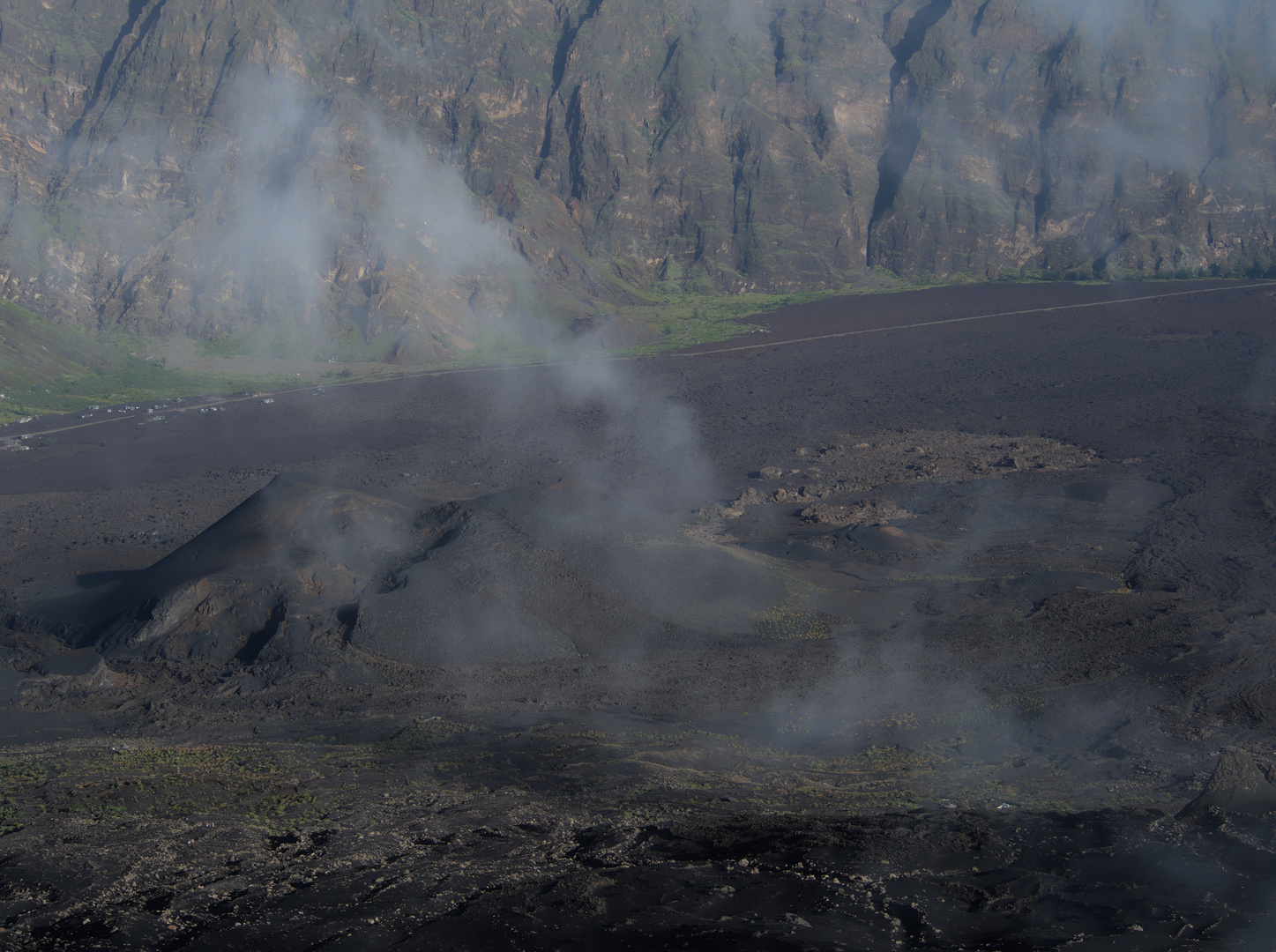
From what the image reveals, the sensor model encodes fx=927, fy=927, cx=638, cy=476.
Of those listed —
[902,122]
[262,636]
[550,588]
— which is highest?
[902,122]

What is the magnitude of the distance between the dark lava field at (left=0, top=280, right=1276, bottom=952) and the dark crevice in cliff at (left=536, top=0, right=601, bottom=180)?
177 feet

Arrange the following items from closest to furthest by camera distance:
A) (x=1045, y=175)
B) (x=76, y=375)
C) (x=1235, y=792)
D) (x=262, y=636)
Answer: (x=1235, y=792) → (x=262, y=636) → (x=76, y=375) → (x=1045, y=175)

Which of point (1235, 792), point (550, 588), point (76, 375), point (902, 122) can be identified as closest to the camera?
point (1235, 792)

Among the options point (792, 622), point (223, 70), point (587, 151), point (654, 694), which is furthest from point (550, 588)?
point (587, 151)

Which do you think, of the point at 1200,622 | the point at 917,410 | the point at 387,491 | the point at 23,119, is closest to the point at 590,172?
the point at 23,119

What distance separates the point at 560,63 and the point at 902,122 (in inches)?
1306

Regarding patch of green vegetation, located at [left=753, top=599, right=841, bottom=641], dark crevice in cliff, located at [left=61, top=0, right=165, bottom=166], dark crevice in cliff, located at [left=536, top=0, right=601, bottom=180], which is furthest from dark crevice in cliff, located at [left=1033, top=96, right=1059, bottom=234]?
dark crevice in cliff, located at [left=61, top=0, right=165, bottom=166]

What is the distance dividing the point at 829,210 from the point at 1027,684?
7284 centimetres

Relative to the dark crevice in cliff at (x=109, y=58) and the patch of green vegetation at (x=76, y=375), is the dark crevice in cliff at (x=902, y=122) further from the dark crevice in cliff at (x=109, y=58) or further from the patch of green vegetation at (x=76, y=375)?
the dark crevice in cliff at (x=109, y=58)

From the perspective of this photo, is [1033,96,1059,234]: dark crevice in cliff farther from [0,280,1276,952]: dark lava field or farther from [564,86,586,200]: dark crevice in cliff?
[0,280,1276,952]: dark lava field

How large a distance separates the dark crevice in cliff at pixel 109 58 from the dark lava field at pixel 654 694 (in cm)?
3884

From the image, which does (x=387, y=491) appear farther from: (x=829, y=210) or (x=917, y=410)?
(x=829, y=210)

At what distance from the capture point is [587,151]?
84.2 meters

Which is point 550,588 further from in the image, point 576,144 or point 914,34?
point 914,34
